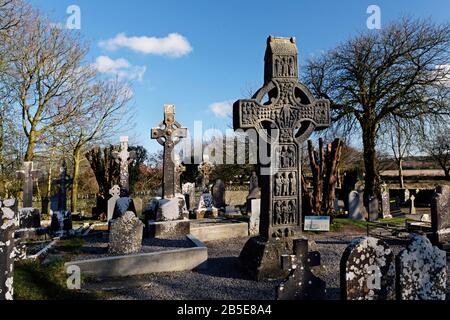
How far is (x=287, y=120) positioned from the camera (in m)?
6.27

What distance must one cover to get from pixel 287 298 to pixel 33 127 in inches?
608

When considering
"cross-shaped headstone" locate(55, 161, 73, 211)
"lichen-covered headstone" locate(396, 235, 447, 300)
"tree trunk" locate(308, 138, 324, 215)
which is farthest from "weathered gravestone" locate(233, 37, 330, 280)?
"cross-shaped headstone" locate(55, 161, 73, 211)

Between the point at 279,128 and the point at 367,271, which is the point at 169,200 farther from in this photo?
the point at 367,271

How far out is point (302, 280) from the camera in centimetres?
375

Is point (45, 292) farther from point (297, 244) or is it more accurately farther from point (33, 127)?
point (33, 127)

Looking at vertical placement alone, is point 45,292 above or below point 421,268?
below

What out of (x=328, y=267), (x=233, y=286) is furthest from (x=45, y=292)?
(x=328, y=267)

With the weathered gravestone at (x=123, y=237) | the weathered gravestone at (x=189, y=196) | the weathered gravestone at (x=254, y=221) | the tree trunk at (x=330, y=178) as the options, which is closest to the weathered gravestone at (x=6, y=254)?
the weathered gravestone at (x=123, y=237)

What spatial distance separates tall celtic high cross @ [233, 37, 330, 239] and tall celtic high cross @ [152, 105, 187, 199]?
446 cm

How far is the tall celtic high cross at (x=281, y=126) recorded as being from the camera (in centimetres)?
605

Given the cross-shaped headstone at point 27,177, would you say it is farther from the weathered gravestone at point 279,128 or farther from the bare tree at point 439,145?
the bare tree at point 439,145

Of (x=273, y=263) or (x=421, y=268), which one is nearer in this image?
(x=421, y=268)

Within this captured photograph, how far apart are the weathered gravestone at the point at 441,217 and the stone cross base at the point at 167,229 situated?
6825mm

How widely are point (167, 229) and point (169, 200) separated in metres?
0.87
